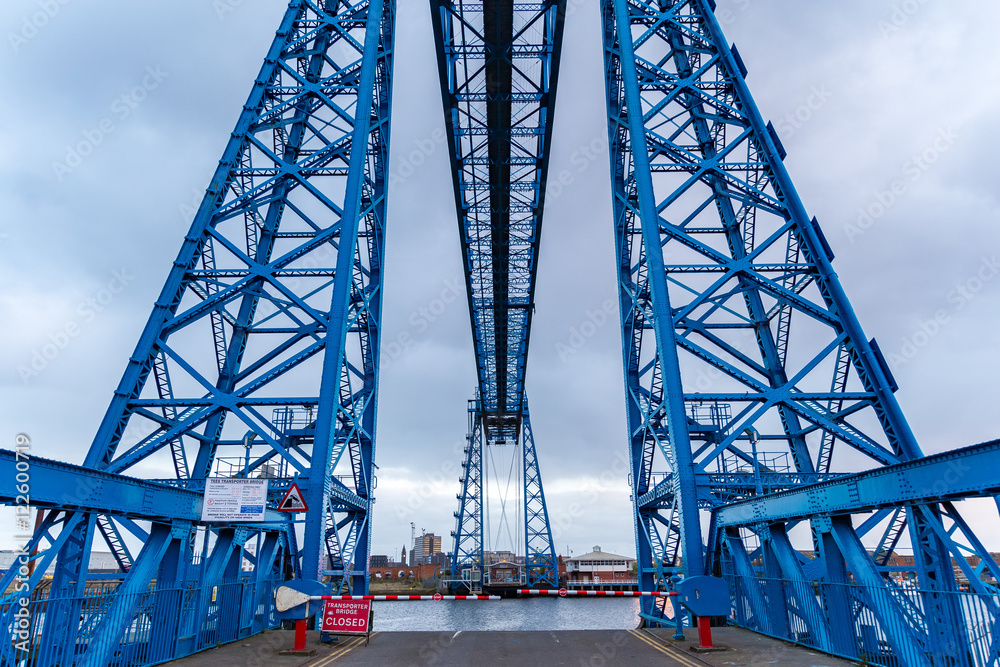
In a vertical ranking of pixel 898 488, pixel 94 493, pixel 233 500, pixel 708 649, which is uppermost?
pixel 233 500

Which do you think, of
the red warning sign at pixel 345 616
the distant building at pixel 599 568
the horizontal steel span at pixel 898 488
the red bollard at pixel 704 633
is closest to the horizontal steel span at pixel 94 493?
the red warning sign at pixel 345 616

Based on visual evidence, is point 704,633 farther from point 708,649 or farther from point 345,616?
point 345,616

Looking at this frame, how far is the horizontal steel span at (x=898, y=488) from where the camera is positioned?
7410mm

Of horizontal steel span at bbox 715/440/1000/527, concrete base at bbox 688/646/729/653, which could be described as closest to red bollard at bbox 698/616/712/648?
concrete base at bbox 688/646/729/653

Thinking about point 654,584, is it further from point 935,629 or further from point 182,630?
point 182,630

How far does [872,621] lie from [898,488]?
2.11m

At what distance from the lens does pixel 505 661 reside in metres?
10.7

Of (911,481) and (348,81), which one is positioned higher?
(348,81)

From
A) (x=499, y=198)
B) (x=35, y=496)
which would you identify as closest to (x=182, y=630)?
(x=35, y=496)

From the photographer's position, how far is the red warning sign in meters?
12.8

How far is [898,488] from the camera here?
8.64 metres

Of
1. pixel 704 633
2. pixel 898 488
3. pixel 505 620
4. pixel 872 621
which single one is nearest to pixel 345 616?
pixel 704 633

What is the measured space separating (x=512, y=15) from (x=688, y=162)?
947 centimetres

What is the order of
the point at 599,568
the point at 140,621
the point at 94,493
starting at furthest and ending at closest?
the point at 599,568 < the point at 140,621 < the point at 94,493
